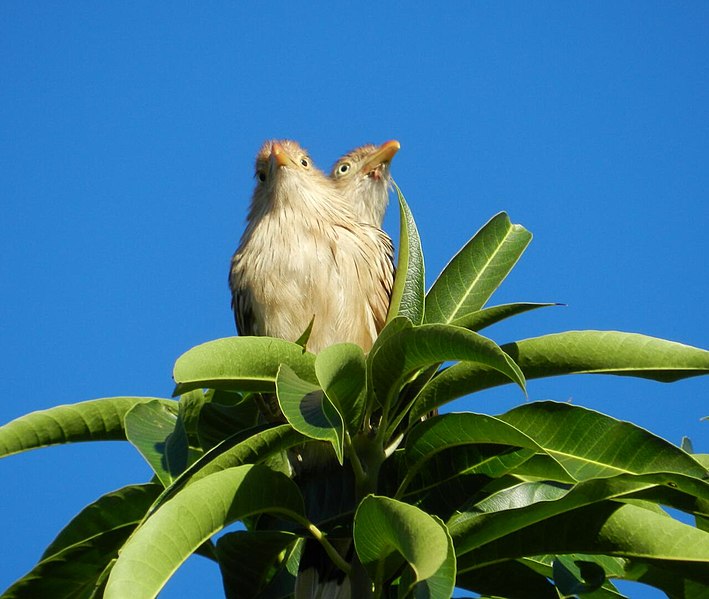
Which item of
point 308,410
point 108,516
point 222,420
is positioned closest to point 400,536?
point 308,410

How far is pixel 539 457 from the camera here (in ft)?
8.90

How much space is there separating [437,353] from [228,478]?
589 millimetres

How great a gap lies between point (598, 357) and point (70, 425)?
1513 mm

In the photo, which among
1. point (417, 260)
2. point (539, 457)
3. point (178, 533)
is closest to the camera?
point (178, 533)

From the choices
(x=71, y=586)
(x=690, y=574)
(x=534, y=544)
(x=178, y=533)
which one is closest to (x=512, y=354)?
(x=534, y=544)

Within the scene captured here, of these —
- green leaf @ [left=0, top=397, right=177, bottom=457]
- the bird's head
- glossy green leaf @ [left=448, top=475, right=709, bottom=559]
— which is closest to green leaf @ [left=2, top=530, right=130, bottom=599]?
green leaf @ [left=0, top=397, right=177, bottom=457]

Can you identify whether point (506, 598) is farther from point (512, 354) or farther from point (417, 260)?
point (417, 260)

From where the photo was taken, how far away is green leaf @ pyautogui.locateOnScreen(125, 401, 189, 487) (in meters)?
2.66

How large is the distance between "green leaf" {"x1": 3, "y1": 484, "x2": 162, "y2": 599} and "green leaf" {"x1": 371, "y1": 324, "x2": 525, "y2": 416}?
0.77 m

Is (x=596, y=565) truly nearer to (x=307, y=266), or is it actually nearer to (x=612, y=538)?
(x=612, y=538)

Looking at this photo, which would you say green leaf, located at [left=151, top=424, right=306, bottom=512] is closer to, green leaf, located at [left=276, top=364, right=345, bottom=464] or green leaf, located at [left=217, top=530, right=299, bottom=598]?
green leaf, located at [left=276, top=364, right=345, bottom=464]

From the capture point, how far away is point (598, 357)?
2527 millimetres

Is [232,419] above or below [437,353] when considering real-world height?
above

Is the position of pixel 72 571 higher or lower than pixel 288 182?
lower
